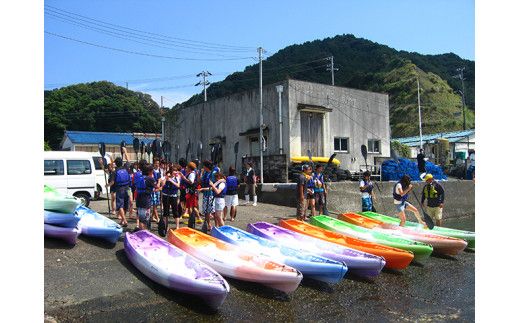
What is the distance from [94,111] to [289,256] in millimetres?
38788

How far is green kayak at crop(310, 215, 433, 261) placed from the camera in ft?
27.5

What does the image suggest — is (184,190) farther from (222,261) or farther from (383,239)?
(383,239)

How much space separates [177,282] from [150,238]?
6.25 feet

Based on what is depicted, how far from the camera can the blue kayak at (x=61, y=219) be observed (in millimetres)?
7082

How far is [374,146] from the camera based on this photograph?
2059 centimetres

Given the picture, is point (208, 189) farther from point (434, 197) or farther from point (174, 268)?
point (434, 197)

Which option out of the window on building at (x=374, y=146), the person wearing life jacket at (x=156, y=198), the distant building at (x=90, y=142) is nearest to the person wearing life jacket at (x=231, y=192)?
the person wearing life jacket at (x=156, y=198)

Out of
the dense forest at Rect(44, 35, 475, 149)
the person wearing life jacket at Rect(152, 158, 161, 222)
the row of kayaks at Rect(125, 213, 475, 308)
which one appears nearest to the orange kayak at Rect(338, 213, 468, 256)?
the row of kayaks at Rect(125, 213, 475, 308)

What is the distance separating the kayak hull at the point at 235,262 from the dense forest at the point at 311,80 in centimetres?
2900

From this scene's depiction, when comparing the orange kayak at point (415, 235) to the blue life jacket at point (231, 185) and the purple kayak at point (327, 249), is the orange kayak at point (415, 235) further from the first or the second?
the blue life jacket at point (231, 185)

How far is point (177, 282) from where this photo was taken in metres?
5.79

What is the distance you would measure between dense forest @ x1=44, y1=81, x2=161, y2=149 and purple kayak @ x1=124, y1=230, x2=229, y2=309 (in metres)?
34.0
